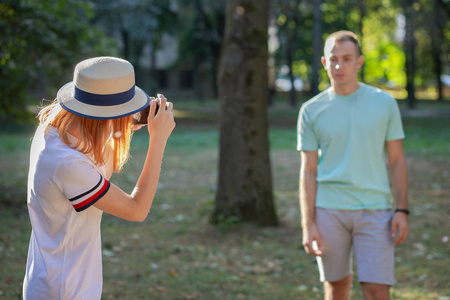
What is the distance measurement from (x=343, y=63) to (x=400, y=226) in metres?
1.13

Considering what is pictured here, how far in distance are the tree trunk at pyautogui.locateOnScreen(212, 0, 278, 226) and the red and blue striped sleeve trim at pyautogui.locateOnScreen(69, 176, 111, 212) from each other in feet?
19.9

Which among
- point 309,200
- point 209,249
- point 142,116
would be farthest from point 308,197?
point 209,249

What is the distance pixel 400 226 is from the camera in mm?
3922

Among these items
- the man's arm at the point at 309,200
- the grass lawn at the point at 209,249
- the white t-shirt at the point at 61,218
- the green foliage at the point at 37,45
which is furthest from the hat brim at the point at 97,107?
the green foliage at the point at 37,45

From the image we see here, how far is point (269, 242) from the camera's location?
26.1ft

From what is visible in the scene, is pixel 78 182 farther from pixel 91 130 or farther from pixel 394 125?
pixel 394 125

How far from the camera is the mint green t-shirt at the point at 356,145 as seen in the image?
3.96 metres

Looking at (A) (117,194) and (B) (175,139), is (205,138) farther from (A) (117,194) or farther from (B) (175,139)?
(A) (117,194)

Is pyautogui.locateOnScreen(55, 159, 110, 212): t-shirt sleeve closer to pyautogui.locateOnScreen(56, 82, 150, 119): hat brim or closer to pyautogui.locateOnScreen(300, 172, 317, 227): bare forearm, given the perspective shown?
pyautogui.locateOnScreen(56, 82, 150, 119): hat brim

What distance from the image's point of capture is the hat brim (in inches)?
93.0

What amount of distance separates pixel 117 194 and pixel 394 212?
2.23m

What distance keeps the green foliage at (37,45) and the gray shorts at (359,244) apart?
557 cm

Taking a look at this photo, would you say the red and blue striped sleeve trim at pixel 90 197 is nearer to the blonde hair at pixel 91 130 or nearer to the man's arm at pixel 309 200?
the blonde hair at pixel 91 130

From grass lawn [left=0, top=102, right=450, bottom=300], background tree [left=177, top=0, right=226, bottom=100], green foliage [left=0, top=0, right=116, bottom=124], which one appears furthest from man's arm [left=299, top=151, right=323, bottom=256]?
background tree [left=177, top=0, right=226, bottom=100]
